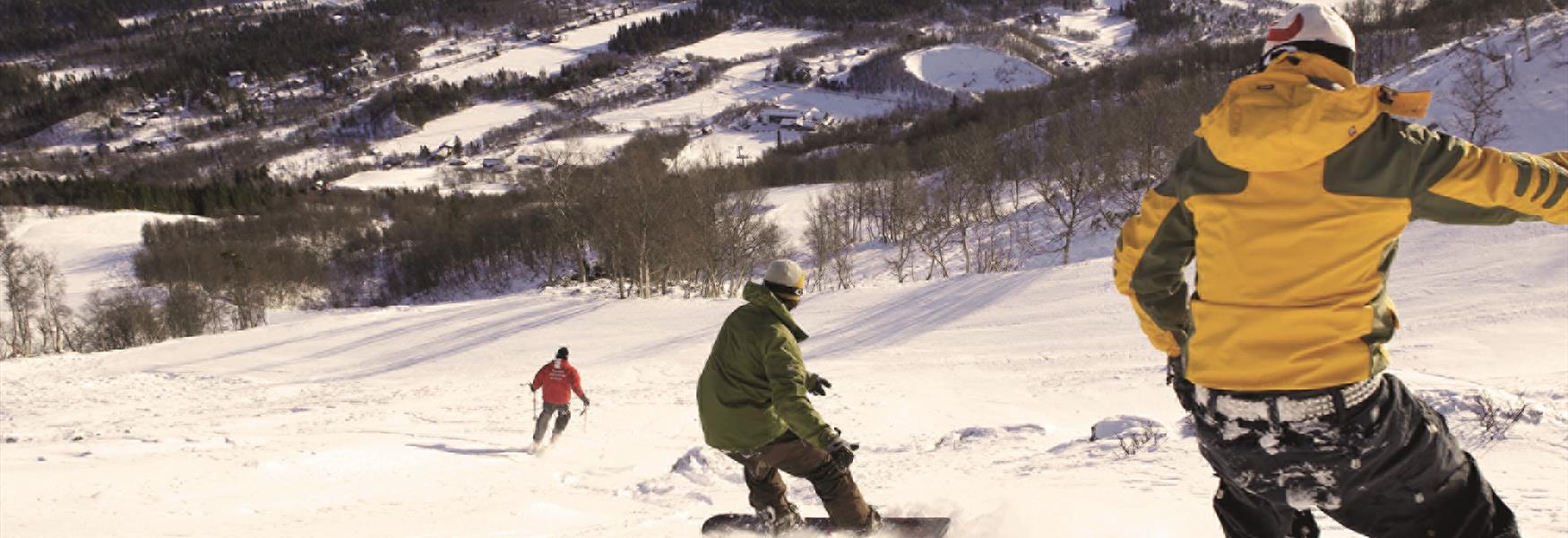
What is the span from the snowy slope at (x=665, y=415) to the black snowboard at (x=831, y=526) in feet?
1.20

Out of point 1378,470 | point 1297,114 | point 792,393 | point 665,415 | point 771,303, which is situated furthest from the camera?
point 665,415

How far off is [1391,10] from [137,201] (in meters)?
161

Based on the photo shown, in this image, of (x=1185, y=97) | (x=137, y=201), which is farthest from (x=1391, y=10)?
(x=137, y=201)

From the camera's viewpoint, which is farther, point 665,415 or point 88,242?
point 88,242

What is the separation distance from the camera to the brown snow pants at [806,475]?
4438 mm

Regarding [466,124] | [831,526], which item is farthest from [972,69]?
[831,526]

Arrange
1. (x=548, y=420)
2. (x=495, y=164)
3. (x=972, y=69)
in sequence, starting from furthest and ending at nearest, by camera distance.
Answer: (x=972, y=69), (x=495, y=164), (x=548, y=420)

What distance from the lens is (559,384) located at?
39.8 ft

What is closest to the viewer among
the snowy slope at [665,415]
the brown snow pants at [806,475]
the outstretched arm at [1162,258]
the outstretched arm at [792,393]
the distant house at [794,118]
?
the outstretched arm at [1162,258]

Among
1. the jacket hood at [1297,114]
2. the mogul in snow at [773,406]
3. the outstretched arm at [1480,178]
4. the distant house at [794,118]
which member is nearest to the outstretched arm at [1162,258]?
the jacket hood at [1297,114]

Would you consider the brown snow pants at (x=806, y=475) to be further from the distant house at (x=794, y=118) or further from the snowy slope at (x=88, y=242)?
the distant house at (x=794, y=118)

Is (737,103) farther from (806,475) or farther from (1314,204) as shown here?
(1314,204)

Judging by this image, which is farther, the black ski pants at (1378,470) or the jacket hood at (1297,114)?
the black ski pants at (1378,470)

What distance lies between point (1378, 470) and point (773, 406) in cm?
A: 270
